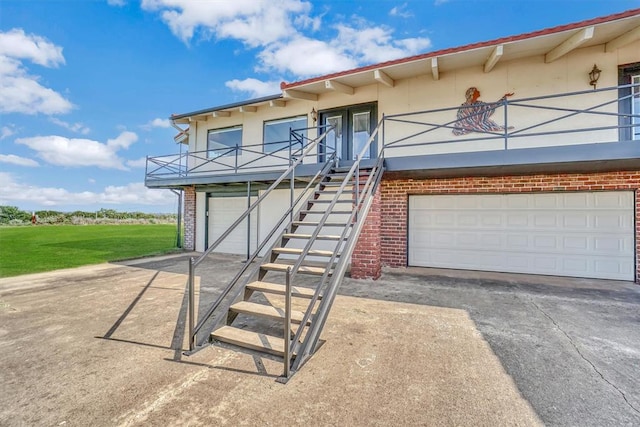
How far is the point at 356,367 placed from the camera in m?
2.78

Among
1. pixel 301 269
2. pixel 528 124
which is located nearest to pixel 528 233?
pixel 528 124

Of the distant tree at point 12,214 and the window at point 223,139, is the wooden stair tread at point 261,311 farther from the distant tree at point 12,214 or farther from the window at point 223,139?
the distant tree at point 12,214

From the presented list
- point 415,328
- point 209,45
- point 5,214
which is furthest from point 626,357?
point 5,214

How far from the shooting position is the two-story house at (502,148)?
225 inches

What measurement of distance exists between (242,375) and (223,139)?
9.38m

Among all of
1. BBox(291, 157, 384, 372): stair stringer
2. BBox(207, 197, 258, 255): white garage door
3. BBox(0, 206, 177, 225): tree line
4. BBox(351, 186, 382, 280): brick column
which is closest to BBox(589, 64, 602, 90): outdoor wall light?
BBox(351, 186, 382, 280): brick column

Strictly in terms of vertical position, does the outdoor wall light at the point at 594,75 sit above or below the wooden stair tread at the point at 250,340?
above

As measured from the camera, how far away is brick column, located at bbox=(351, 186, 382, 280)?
6.24 m

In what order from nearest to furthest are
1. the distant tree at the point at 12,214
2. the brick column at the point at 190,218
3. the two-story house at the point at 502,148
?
the two-story house at the point at 502,148 < the brick column at the point at 190,218 < the distant tree at the point at 12,214

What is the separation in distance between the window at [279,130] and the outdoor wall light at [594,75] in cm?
670

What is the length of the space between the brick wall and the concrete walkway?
9.77ft

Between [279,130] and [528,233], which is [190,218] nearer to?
[279,130]

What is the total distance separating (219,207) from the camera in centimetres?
1066

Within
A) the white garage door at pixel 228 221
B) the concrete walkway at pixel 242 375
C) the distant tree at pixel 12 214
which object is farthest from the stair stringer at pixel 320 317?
the distant tree at pixel 12 214
